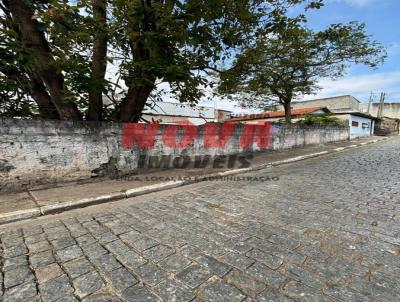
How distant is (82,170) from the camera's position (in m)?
5.78

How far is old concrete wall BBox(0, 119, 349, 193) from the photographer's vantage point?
4793mm

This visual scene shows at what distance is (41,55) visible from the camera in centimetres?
546

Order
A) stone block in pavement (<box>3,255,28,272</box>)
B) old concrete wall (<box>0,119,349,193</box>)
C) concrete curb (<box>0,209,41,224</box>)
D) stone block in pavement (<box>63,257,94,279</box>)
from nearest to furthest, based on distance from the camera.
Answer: stone block in pavement (<box>63,257,94,279</box>) < stone block in pavement (<box>3,255,28,272</box>) < concrete curb (<box>0,209,41,224</box>) < old concrete wall (<box>0,119,349,193</box>)

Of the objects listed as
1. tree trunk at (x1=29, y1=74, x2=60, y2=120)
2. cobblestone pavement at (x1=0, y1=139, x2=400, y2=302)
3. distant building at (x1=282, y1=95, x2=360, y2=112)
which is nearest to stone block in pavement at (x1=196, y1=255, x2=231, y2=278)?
cobblestone pavement at (x1=0, y1=139, x2=400, y2=302)

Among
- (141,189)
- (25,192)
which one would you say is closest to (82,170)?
(25,192)

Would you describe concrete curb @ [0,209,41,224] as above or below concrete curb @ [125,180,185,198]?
below

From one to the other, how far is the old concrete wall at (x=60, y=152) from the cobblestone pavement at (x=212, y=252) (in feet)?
6.12

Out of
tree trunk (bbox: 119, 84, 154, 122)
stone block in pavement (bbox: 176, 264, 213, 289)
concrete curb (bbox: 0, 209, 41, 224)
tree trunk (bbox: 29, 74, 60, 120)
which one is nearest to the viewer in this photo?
stone block in pavement (bbox: 176, 264, 213, 289)

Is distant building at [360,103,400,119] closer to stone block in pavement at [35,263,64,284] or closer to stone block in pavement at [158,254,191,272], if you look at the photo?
stone block in pavement at [158,254,191,272]

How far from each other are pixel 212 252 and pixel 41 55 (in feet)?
19.1

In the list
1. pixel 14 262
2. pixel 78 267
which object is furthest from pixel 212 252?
pixel 14 262

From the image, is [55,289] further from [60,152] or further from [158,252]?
[60,152]

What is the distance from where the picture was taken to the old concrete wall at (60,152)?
189 inches

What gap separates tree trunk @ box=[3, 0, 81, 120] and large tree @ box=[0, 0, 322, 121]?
19mm
